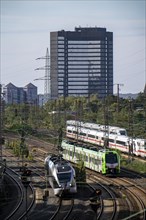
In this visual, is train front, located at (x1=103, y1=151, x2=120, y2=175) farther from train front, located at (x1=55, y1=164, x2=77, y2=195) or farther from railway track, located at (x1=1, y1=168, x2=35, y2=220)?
train front, located at (x1=55, y1=164, x2=77, y2=195)

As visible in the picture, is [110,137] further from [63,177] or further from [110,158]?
[63,177]

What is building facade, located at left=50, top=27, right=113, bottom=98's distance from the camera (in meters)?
142

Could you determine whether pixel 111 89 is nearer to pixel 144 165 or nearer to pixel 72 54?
pixel 72 54

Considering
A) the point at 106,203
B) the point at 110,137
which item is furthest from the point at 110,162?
the point at 110,137

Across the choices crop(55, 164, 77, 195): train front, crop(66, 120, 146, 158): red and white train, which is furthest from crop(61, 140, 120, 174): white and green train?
crop(55, 164, 77, 195): train front

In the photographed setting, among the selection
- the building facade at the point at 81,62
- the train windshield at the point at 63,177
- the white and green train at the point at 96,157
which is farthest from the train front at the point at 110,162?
the building facade at the point at 81,62

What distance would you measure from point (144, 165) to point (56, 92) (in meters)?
109

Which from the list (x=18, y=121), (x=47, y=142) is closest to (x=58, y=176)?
(x=47, y=142)

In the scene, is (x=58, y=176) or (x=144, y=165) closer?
(x=58, y=176)

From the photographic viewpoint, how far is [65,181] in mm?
22031

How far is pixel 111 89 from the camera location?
14600 centimetres

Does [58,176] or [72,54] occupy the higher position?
[72,54]

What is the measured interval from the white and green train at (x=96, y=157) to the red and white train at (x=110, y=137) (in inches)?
201

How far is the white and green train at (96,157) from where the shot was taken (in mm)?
28141
